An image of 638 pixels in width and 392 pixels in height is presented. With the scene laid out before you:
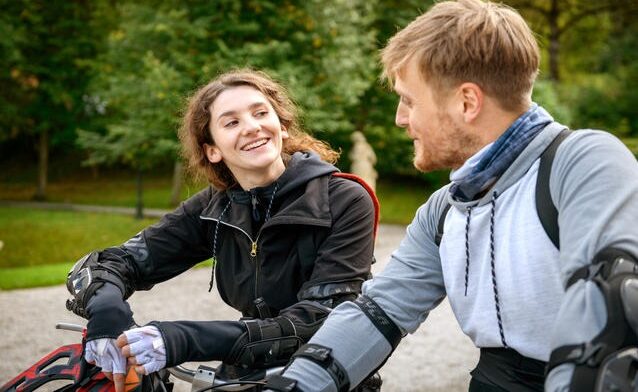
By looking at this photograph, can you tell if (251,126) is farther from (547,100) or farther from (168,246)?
(547,100)

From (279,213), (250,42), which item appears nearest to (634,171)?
(279,213)

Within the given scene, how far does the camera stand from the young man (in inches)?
59.7

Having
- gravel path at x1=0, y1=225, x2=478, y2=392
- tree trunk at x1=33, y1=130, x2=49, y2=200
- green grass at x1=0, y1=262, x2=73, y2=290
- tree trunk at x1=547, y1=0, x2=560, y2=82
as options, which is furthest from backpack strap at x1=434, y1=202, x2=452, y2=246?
tree trunk at x1=547, y1=0, x2=560, y2=82

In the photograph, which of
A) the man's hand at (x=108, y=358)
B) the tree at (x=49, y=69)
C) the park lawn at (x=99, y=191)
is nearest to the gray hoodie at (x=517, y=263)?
the man's hand at (x=108, y=358)

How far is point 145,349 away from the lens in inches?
86.4

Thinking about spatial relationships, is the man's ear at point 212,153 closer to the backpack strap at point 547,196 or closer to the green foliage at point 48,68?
the backpack strap at point 547,196

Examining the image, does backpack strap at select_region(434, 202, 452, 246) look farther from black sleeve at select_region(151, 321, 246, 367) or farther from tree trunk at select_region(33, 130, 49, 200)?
tree trunk at select_region(33, 130, 49, 200)

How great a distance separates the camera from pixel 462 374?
5820mm

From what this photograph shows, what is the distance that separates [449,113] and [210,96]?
1453 mm

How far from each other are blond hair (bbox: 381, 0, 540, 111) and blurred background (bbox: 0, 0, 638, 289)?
7.05 metres

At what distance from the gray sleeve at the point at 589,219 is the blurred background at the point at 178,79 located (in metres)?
7.45

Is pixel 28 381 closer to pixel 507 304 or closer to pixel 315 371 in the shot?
pixel 315 371

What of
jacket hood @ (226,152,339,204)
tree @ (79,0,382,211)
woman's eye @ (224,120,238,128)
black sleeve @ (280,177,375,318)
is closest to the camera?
black sleeve @ (280,177,375,318)

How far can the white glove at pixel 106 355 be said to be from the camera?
2.27 metres
